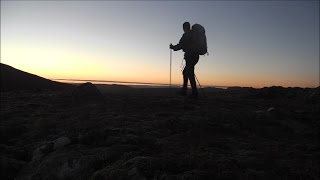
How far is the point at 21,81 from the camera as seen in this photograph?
2830 centimetres

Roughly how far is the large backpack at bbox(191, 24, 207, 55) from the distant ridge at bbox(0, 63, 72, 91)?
43.7 feet

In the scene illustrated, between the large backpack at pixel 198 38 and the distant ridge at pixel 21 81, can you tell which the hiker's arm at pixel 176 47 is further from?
the distant ridge at pixel 21 81

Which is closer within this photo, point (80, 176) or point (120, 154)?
point (80, 176)

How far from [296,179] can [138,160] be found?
3.14m

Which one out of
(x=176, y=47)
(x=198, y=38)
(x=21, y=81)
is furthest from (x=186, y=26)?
(x=21, y=81)

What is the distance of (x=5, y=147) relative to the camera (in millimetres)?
10461

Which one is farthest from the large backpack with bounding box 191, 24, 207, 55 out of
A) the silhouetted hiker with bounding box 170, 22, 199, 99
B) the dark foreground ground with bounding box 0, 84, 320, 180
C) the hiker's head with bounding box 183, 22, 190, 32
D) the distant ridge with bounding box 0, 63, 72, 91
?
the distant ridge with bounding box 0, 63, 72, 91

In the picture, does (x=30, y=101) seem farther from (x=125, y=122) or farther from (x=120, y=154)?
(x=120, y=154)

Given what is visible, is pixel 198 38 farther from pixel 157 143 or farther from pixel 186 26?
pixel 157 143

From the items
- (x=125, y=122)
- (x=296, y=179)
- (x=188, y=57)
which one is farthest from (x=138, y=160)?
(x=188, y=57)

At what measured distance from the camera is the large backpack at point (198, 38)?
18.0 meters

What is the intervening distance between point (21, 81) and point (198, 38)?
15.8 metres

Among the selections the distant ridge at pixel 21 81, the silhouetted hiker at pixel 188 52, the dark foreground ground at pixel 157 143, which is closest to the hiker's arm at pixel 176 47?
the silhouetted hiker at pixel 188 52

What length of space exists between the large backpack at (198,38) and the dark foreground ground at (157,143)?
3.30 m
